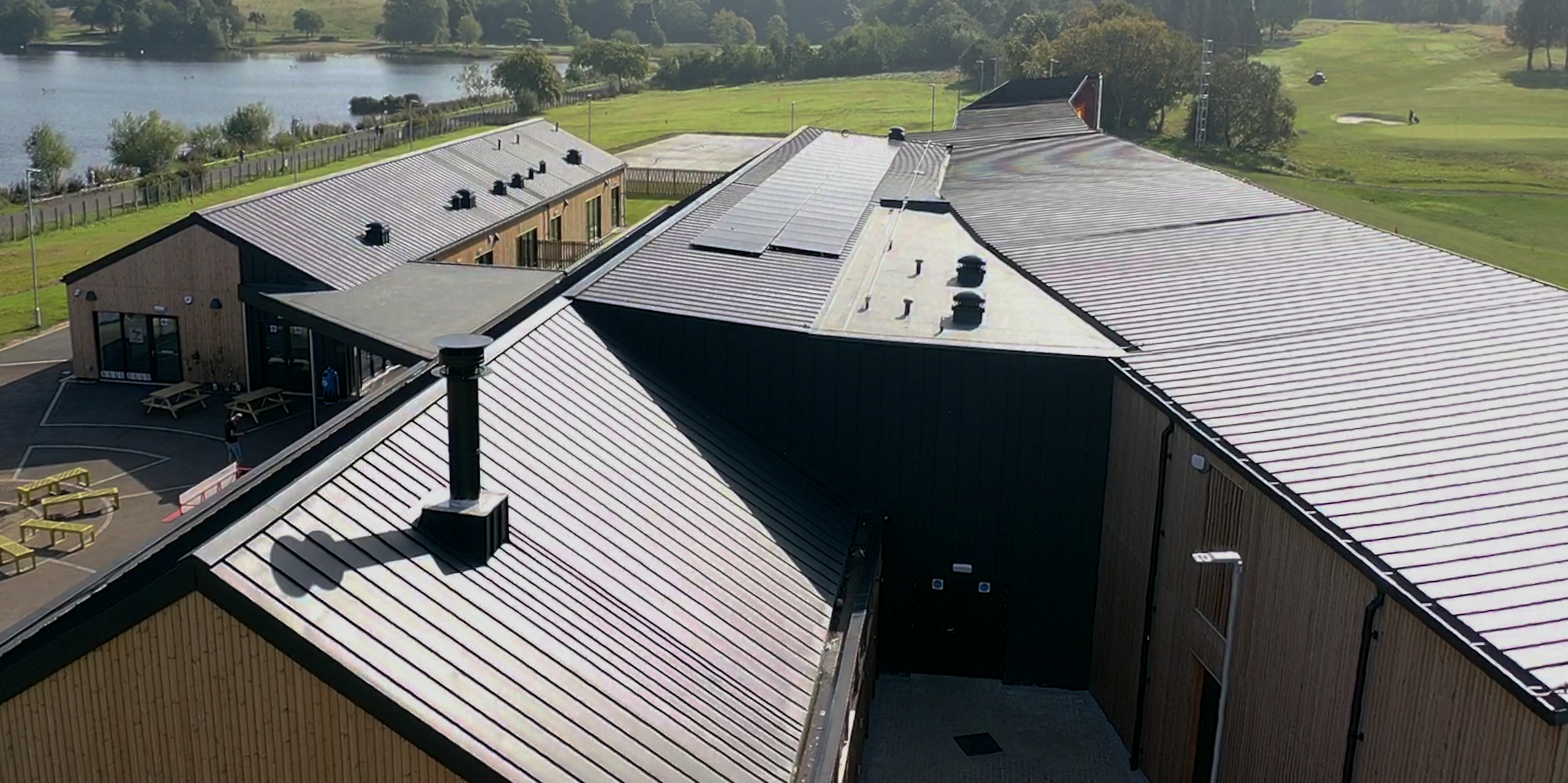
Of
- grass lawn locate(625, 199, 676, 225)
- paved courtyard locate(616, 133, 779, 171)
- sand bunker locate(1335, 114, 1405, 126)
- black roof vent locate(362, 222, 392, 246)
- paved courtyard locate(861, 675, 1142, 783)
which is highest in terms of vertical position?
sand bunker locate(1335, 114, 1405, 126)

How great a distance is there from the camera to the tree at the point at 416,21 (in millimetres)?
180500

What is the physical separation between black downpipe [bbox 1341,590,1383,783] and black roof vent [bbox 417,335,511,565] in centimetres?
792

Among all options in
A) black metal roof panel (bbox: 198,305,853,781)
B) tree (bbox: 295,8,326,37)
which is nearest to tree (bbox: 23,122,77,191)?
black metal roof panel (bbox: 198,305,853,781)

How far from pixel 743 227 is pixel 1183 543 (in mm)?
11525

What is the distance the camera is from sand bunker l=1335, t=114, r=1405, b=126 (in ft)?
287

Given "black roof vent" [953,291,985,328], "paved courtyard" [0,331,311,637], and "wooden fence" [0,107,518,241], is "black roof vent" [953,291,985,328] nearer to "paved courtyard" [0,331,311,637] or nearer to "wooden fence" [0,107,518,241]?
"paved courtyard" [0,331,311,637]

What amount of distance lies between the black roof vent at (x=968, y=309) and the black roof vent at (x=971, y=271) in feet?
4.73

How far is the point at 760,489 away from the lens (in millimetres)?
17125

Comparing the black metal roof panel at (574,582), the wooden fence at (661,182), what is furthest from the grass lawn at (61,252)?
the black metal roof panel at (574,582)

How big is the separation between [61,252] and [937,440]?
3865 centimetres

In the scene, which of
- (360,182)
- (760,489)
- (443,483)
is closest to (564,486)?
(443,483)

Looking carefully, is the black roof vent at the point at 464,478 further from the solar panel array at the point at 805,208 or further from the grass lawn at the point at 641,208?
the grass lawn at the point at 641,208

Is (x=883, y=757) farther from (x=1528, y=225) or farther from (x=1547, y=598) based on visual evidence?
(x=1528, y=225)

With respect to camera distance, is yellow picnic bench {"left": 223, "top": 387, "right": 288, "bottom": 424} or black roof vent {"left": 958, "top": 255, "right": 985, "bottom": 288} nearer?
black roof vent {"left": 958, "top": 255, "right": 985, "bottom": 288}
